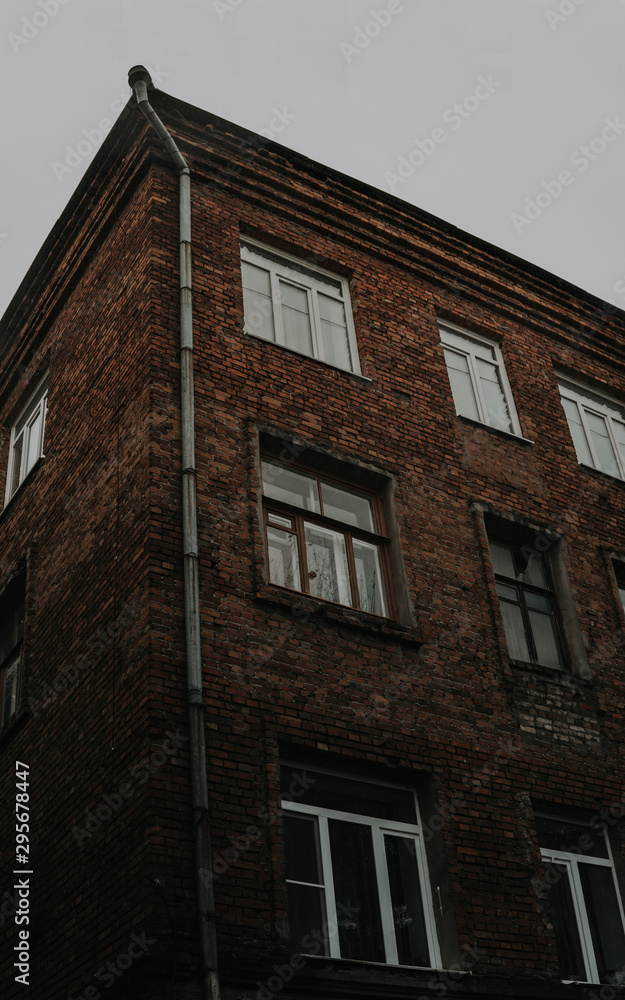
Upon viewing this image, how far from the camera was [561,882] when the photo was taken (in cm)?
1081

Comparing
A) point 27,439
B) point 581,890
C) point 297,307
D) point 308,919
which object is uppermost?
point 27,439

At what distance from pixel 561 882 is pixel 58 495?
7334mm

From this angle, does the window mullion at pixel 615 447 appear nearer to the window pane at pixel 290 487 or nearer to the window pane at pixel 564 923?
the window pane at pixel 290 487

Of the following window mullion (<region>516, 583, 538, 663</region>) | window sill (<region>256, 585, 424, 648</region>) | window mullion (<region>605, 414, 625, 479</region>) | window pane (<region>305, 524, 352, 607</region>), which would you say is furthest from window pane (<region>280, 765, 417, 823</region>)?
window mullion (<region>605, 414, 625, 479</region>)

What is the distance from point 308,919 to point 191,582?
3175 mm

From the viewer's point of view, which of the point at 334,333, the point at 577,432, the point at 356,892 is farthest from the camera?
the point at 577,432

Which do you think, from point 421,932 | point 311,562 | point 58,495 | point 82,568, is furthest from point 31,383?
point 421,932

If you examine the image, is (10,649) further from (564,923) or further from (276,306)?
(564,923)

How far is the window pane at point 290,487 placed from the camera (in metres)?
11.8

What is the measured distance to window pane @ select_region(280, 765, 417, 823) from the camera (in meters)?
9.88

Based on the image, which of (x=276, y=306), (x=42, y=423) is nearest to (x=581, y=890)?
(x=276, y=306)

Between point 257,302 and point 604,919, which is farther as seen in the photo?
point 257,302

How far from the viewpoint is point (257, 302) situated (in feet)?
44.9

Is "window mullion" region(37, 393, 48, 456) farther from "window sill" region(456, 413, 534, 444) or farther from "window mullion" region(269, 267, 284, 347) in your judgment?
"window sill" region(456, 413, 534, 444)
